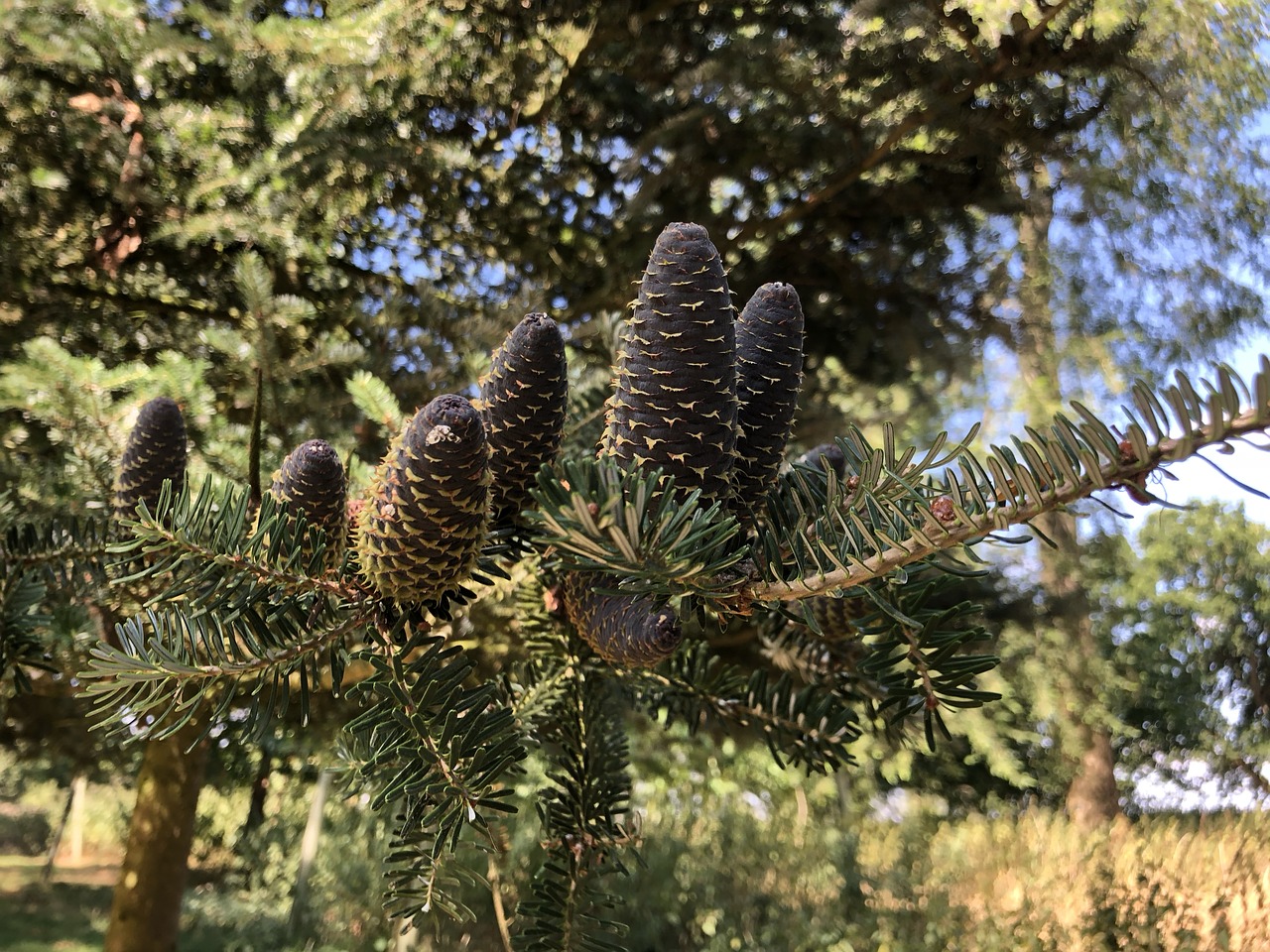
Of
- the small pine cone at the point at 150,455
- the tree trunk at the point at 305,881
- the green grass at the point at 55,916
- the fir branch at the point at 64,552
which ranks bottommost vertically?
the green grass at the point at 55,916

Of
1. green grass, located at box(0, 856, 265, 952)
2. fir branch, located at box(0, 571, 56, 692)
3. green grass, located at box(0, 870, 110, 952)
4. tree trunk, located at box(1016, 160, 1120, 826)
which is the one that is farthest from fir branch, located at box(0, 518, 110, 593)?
green grass, located at box(0, 870, 110, 952)

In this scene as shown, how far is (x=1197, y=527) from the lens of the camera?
3.92 metres

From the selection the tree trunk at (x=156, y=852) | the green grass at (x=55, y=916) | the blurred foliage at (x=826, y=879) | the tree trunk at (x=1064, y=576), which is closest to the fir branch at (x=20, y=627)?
the tree trunk at (x=156, y=852)

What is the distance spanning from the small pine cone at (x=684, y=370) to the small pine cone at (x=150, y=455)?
0.96 ft

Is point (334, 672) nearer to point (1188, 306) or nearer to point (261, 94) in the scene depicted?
point (261, 94)

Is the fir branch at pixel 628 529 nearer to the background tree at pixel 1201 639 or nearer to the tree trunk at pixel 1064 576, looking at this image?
the tree trunk at pixel 1064 576

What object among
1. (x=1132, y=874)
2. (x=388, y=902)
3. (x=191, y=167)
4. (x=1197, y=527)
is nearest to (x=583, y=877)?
(x=388, y=902)

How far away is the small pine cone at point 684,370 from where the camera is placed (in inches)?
13.1

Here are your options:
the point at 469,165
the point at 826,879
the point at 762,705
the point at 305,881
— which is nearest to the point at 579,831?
the point at 762,705

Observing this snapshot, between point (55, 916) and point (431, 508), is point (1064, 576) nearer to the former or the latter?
point (431, 508)

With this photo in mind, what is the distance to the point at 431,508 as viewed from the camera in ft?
1.08

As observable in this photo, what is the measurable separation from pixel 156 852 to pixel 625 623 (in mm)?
1062

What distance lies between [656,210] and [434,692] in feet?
4.25

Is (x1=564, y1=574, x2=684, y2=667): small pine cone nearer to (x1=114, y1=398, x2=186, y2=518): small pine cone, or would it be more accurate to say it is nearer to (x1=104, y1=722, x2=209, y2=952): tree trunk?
(x1=114, y1=398, x2=186, y2=518): small pine cone
